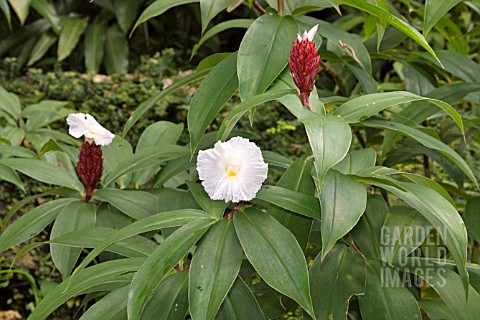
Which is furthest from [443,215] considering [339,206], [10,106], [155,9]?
[10,106]

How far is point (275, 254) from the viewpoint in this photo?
0.87 m

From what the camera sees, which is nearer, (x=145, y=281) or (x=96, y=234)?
(x=145, y=281)

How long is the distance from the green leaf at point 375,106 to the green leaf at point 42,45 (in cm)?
303

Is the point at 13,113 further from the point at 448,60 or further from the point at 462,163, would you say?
the point at 462,163

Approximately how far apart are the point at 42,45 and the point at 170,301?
3.12 metres

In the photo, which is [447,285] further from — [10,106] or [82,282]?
[10,106]

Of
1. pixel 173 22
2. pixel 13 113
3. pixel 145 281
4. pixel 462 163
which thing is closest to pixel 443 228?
pixel 462 163

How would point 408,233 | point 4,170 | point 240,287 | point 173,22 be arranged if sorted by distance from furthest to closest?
point 173,22, point 4,170, point 408,233, point 240,287

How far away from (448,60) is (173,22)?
9.56 feet

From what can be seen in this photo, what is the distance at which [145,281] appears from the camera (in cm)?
85

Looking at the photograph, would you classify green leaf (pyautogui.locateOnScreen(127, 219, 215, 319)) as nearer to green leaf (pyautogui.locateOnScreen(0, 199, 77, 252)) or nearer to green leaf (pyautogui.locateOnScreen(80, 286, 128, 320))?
green leaf (pyautogui.locateOnScreen(80, 286, 128, 320))

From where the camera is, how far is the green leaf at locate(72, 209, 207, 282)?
Result: 34.9 inches

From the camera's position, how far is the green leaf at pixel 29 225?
1.13 meters

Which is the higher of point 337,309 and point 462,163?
point 462,163
